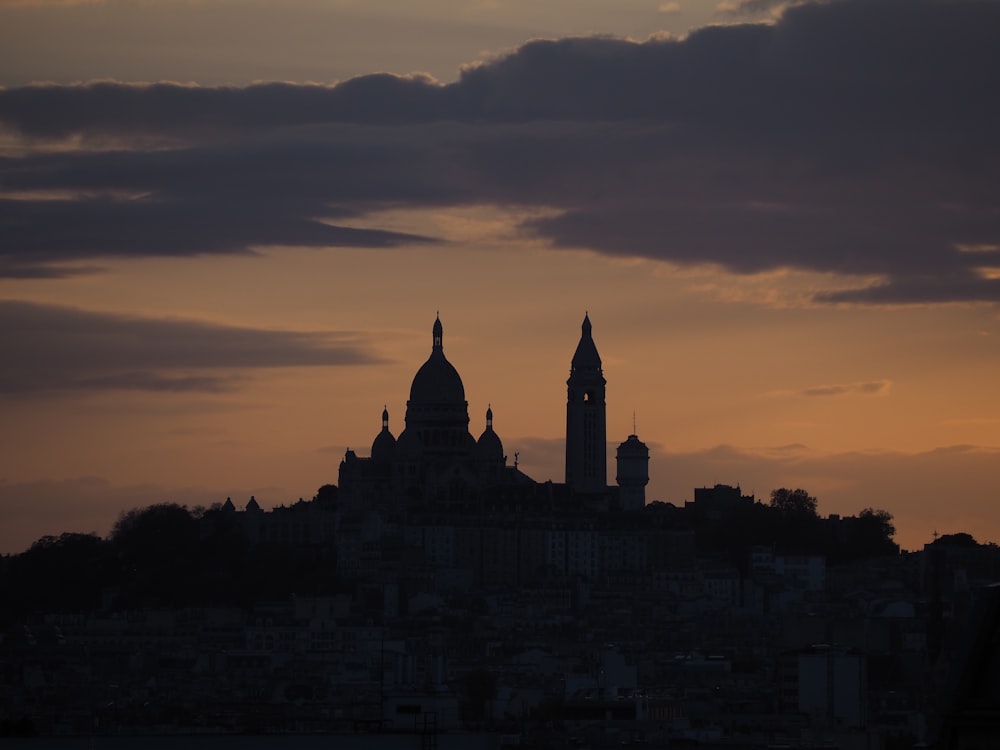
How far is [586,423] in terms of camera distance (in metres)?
169

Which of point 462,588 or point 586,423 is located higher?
point 586,423

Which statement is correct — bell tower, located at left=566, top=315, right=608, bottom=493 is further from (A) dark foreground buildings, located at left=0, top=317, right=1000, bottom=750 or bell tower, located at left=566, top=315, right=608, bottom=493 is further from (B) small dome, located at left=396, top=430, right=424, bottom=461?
(B) small dome, located at left=396, top=430, right=424, bottom=461

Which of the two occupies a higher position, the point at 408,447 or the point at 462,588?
the point at 408,447

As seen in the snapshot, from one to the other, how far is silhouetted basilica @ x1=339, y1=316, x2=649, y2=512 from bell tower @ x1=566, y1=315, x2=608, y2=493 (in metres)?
0.05

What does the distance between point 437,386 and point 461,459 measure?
13.3ft

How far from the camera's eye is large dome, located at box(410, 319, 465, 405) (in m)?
169

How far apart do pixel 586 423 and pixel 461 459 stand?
674 centimetres

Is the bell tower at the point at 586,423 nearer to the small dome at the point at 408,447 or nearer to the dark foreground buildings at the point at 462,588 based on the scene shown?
the dark foreground buildings at the point at 462,588

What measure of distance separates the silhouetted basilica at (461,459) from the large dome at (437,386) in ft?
0.17

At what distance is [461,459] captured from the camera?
170m

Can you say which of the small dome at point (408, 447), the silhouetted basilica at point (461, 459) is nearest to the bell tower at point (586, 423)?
the silhouetted basilica at point (461, 459)

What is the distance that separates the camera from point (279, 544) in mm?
166375

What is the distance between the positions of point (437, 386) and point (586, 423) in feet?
25.7

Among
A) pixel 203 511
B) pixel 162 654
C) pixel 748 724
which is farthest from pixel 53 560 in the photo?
pixel 748 724
